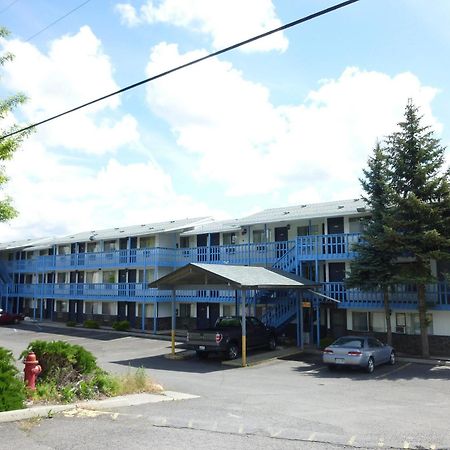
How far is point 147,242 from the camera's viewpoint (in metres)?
39.6

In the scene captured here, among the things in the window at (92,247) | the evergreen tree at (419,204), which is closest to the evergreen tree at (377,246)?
Answer: the evergreen tree at (419,204)

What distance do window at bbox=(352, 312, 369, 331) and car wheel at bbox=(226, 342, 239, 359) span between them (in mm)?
7243

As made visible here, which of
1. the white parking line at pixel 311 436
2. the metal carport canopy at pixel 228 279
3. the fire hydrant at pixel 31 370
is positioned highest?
the metal carport canopy at pixel 228 279

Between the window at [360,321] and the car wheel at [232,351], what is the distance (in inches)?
285

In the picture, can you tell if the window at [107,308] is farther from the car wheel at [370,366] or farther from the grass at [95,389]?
the grass at [95,389]

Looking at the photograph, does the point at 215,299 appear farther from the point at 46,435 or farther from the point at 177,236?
the point at 46,435

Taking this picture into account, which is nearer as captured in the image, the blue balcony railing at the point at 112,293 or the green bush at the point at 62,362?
the green bush at the point at 62,362

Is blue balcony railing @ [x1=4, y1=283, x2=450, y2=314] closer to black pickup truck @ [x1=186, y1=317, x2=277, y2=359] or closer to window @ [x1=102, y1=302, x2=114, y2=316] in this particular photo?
window @ [x1=102, y1=302, x2=114, y2=316]

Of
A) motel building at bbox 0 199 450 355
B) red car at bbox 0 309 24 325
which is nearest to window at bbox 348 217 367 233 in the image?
motel building at bbox 0 199 450 355

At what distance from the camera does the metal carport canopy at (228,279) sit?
20.7 m

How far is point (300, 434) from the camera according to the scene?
9.18 metres

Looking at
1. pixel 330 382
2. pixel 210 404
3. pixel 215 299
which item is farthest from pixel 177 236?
pixel 210 404

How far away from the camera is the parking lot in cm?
859

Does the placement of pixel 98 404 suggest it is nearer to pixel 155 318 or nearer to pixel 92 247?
pixel 155 318
